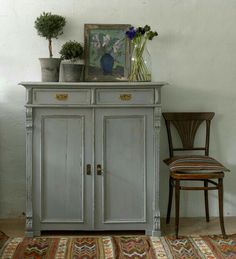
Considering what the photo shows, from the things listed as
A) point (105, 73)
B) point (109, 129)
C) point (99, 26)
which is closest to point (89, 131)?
point (109, 129)

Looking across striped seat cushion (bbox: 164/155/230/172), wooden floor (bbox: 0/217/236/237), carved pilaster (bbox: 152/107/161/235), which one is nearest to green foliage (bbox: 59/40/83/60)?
carved pilaster (bbox: 152/107/161/235)

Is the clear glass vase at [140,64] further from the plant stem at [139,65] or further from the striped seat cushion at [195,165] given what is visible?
the striped seat cushion at [195,165]

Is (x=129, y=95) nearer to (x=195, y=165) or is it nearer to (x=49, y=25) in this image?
(x=195, y=165)

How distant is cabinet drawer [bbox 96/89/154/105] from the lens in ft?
10.9

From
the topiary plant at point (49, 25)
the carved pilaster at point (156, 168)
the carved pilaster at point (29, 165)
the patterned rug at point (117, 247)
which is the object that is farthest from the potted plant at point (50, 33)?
the patterned rug at point (117, 247)

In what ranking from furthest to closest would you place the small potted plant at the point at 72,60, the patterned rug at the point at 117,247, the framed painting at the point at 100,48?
1. the framed painting at the point at 100,48
2. the small potted plant at the point at 72,60
3. the patterned rug at the point at 117,247

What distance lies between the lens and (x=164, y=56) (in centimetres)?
383

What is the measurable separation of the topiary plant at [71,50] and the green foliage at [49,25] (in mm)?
140

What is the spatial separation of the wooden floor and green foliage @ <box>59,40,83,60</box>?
1404 millimetres

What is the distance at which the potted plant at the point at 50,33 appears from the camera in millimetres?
3514

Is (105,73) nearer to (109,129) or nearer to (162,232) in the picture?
(109,129)

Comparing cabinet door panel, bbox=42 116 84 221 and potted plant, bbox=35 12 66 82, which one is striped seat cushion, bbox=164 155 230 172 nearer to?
cabinet door panel, bbox=42 116 84 221

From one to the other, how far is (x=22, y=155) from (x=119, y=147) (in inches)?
37.0

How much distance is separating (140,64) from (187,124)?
26.1 inches
